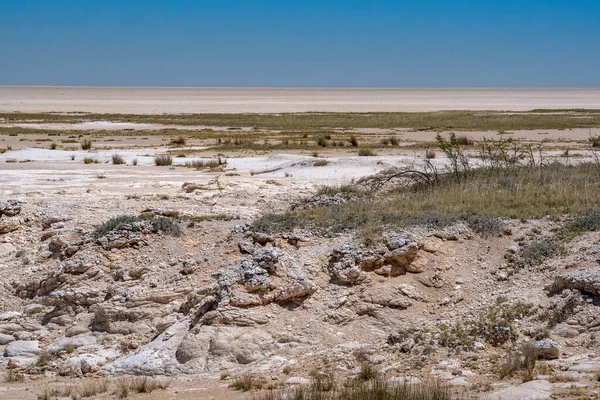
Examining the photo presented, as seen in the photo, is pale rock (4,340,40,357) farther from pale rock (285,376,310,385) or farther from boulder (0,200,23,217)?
boulder (0,200,23,217)

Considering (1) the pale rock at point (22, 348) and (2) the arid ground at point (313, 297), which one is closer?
(2) the arid ground at point (313, 297)

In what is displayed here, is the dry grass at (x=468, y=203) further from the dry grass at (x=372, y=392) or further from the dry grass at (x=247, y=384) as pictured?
the dry grass at (x=372, y=392)

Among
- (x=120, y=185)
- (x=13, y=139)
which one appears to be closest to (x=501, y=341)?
(x=120, y=185)

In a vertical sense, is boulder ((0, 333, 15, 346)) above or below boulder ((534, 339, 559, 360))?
below

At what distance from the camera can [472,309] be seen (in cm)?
891

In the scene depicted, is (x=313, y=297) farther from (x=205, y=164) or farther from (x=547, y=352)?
(x=205, y=164)

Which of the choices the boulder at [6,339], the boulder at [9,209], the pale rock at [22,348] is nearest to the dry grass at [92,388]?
the pale rock at [22,348]

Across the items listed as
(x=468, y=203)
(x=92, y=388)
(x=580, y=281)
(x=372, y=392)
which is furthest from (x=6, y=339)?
(x=580, y=281)

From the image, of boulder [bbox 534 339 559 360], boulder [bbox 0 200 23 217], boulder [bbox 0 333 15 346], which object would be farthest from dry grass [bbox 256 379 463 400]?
boulder [bbox 0 200 23 217]

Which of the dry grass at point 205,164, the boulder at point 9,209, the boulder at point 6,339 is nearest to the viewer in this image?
the boulder at point 6,339

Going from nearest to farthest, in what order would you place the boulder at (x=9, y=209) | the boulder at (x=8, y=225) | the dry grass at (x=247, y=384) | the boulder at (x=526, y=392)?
1. the boulder at (x=526, y=392)
2. the dry grass at (x=247, y=384)
3. the boulder at (x=8, y=225)
4. the boulder at (x=9, y=209)

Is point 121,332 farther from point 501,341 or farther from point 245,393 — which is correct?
point 501,341

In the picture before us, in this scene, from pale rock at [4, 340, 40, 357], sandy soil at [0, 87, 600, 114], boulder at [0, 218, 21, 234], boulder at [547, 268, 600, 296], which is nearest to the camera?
boulder at [547, 268, 600, 296]

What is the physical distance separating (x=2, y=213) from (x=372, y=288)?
253 inches
